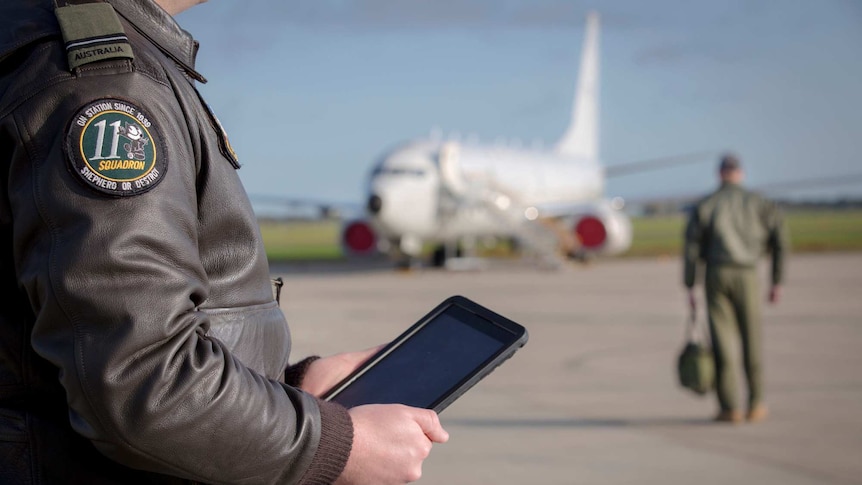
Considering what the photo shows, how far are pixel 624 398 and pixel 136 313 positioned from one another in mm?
6402

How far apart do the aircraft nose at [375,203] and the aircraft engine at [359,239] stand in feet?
8.61

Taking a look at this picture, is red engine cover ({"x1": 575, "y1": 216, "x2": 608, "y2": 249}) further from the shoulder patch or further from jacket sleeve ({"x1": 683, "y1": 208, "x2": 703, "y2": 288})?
the shoulder patch

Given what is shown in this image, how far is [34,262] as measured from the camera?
1.24m

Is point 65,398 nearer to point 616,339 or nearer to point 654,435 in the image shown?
point 654,435

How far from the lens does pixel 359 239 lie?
2489cm

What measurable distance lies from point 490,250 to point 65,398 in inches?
1536

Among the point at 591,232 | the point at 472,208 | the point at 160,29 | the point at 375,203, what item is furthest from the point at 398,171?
the point at 160,29

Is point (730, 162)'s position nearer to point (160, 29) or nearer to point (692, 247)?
point (692, 247)

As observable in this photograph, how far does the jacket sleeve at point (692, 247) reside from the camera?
7086 millimetres

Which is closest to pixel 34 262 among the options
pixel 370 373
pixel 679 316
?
pixel 370 373

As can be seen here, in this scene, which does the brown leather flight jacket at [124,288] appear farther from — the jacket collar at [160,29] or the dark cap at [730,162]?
the dark cap at [730,162]

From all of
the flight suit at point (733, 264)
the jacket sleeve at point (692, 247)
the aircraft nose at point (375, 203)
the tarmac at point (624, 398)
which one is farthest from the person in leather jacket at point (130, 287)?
the aircraft nose at point (375, 203)

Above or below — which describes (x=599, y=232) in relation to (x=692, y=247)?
below

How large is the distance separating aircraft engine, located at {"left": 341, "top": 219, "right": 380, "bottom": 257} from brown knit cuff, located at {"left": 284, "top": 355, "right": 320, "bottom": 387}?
74.3 ft
